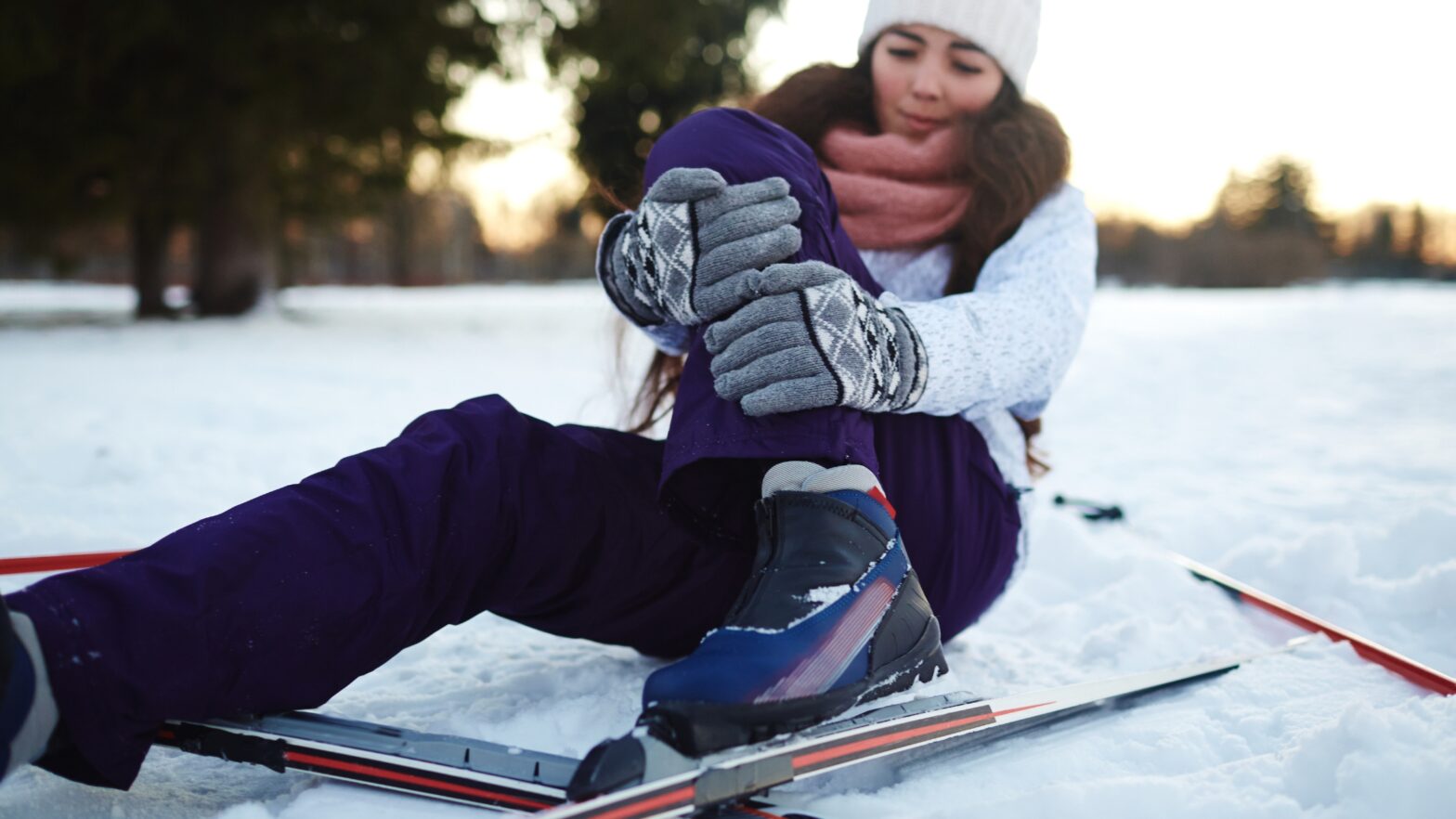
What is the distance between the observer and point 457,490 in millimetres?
1098

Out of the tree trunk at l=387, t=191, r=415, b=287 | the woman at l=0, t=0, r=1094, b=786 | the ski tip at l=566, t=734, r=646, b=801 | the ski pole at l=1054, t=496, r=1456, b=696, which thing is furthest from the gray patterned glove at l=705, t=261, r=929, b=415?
the tree trunk at l=387, t=191, r=415, b=287

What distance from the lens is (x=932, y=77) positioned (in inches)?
65.7

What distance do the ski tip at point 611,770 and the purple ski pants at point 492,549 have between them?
0.33 m

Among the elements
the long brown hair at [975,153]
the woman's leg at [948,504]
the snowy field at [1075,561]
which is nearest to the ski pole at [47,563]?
the snowy field at [1075,561]

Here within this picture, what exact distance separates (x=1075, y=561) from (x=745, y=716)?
156 cm

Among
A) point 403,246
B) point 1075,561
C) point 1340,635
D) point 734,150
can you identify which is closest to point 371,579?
point 734,150

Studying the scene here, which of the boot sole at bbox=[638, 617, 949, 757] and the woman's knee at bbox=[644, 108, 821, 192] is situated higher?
the woman's knee at bbox=[644, 108, 821, 192]

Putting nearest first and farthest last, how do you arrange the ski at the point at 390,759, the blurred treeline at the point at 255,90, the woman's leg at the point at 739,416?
the ski at the point at 390,759 → the woman's leg at the point at 739,416 → the blurred treeline at the point at 255,90

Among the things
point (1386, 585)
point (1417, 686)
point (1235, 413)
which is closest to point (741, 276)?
point (1417, 686)

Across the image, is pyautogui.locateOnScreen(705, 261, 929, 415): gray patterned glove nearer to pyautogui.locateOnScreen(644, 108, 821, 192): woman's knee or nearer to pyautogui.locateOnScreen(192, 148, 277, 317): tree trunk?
pyautogui.locateOnScreen(644, 108, 821, 192): woman's knee

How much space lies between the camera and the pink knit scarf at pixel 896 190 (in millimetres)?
1536

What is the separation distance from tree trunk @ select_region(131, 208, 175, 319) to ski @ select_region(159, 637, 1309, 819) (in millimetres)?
10515

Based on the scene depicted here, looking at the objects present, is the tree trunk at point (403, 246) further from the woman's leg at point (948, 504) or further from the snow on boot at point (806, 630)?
the snow on boot at point (806, 630)

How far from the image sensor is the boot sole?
2.87ft
